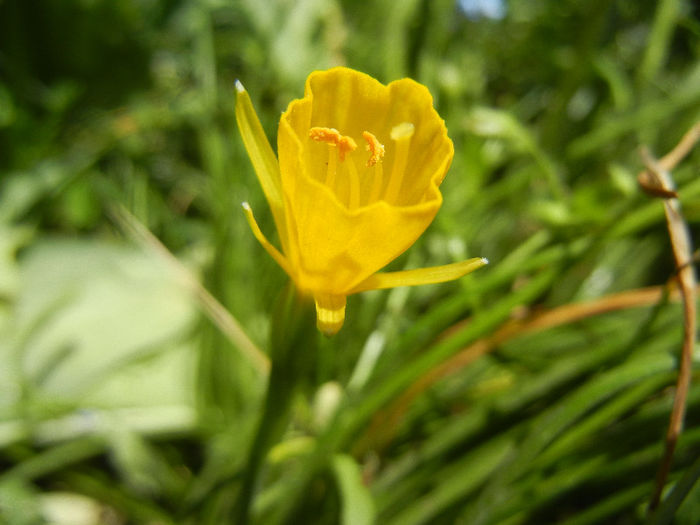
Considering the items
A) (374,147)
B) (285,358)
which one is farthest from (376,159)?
(285,358)

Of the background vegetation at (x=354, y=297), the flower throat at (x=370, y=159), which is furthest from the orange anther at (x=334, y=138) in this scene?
the background vegetation at (x=354, y=297)

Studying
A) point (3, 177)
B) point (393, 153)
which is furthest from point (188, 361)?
point (393, 153)

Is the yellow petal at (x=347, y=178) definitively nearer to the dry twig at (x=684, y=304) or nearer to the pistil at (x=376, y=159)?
the pistil at (x=376, y=159)

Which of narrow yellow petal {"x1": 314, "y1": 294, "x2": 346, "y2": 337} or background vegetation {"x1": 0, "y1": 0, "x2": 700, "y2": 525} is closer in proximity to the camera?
narrow yellow petal {"x1": 314, "y1": 294, "x2": 346, "y2": 337}

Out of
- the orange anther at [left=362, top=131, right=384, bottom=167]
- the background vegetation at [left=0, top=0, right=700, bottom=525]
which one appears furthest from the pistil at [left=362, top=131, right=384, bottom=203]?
the background vegetation at [left=0, top=0, right=700, bottom=525]

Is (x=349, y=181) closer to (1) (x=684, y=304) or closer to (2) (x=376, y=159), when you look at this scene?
(2) (x=376, y=159)

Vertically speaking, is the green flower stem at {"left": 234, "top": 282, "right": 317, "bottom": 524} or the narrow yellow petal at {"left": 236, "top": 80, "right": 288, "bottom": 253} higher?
the narrow yellow petal at {"left": 236, "top": 80, "right": 288, "bottom": 253}

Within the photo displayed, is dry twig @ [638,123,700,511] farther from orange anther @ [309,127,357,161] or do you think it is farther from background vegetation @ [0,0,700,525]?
orange anther @ [309,127,357,161]
